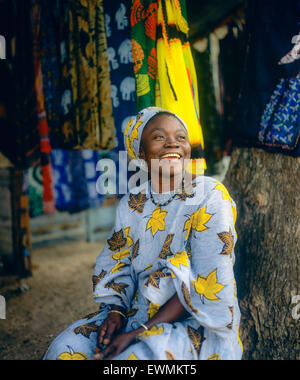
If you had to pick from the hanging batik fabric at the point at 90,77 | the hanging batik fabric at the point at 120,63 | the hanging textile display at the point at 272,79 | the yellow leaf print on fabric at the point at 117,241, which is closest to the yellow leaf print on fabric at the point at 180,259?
the yellow leaf print on fabric at the point at 117,241

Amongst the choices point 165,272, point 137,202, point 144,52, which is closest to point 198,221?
point 165,272

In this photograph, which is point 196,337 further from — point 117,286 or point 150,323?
point 117,286

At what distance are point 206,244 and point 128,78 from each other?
56.7 inches

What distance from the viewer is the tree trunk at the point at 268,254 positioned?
1668mm

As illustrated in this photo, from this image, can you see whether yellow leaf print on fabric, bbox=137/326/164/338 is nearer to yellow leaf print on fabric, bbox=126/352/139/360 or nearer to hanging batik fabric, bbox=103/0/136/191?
yellow leaf print on fabric, bbox=126/352/139/360

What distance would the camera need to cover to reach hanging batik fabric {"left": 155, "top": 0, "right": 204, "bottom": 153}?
178cm

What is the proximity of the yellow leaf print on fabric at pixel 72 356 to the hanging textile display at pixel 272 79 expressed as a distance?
4.80ft

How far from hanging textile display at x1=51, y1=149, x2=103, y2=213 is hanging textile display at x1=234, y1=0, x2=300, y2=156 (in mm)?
1698

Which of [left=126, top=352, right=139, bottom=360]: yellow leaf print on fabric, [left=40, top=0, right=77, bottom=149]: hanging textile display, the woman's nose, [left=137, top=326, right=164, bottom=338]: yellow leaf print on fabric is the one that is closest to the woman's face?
the woman's nose

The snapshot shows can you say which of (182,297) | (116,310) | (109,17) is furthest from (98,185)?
(182,297)

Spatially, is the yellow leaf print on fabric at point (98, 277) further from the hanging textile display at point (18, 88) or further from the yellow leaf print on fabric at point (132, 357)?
the hanging textile display at point (18, 88)

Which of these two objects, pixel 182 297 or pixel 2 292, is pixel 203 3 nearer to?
pixel 182 297
